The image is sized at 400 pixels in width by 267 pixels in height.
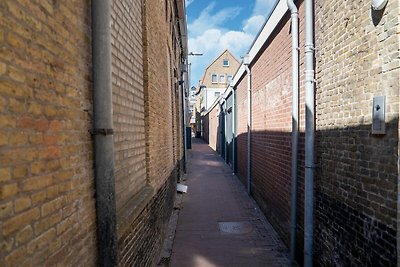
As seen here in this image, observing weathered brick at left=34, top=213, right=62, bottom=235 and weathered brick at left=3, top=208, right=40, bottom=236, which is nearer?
weathered brick at left=3, top=208, right=40, bottom=236

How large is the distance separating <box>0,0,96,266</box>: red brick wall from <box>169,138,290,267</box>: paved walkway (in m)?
2.96

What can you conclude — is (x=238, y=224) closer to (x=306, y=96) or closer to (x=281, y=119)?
(x=281, y=119)

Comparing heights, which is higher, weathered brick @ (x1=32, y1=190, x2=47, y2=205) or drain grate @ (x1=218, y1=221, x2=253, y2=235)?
weathered brick @ (x1=32, y1=190, x2=47, y2=205)

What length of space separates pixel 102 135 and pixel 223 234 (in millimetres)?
4188

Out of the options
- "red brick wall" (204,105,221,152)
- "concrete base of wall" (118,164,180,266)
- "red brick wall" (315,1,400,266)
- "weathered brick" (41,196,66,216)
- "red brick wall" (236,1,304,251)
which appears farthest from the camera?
"red brick wall" (204,105,221,152)

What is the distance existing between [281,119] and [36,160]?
4617mm

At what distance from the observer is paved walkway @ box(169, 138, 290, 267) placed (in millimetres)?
4617

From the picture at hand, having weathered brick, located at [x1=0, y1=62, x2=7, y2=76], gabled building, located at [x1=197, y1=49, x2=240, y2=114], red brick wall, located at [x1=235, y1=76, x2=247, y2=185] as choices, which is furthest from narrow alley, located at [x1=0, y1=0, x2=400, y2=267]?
gabled building, located at [x1=197, y1=49, x2=240, y2=114]

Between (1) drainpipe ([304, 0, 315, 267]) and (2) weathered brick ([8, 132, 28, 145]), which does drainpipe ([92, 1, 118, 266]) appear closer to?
(2) weathered brick ([8, 132, 28, 145])

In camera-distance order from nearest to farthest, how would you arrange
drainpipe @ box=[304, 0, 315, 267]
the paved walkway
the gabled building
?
drainpipe @ box=[304, 0, 315, 267] → the paved walkway → the gabled building

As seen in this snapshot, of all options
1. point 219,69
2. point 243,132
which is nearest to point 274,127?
point 243,132

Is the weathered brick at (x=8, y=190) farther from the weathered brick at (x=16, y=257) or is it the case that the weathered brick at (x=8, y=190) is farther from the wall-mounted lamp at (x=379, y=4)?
the wall-mounted lamp at (x=379, y=4)

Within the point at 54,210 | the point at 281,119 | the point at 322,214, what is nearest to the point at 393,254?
the point at 322,214

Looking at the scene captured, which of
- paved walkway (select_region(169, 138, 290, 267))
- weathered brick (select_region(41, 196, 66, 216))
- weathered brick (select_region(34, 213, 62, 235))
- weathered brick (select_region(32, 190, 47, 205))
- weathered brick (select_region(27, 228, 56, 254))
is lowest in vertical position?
paved walkway (select_region(169, 138, 290, 267))
